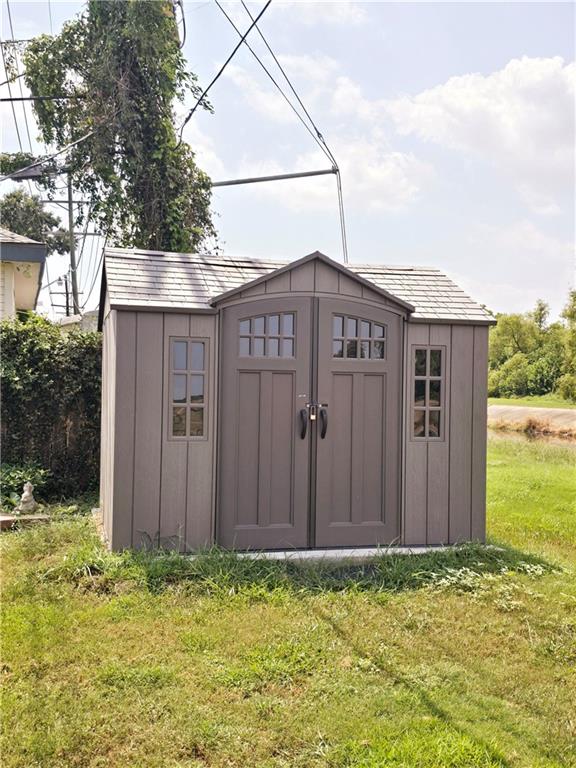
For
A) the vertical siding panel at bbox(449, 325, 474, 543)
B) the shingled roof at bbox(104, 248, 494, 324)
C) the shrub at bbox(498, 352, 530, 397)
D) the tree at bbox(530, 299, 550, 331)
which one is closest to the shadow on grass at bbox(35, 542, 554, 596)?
the vertical siding panel at bbox(449, 325, 474, 543)

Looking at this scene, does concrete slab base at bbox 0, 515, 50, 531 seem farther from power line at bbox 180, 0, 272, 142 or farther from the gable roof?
power line at bbox 180, 0, 272, 142

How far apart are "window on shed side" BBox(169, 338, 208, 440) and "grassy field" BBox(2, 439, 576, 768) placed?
0.92 metres

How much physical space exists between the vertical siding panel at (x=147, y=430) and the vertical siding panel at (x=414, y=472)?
6.22 ft

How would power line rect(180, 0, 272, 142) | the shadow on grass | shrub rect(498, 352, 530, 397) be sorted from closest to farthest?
the shadow on grass, power line rect(180, 0, 272, 142), shrub rect(498, 352, 530, 397)

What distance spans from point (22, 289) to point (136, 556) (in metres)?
8.15

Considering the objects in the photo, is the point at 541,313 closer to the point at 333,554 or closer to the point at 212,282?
the point at 212,282

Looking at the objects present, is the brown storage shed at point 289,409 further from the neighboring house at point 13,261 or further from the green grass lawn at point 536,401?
the green grass lawn at point 536,401

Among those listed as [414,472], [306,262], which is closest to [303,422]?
[414,472]

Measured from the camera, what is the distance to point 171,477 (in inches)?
171

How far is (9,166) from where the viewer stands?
531 inches

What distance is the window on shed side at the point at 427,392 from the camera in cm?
480

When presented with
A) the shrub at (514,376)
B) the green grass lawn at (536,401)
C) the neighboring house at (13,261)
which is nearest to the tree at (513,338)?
the shrub at (514,376)

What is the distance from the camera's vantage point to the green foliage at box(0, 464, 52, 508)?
598 centimetres

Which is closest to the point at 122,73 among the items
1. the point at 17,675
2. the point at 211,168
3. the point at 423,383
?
the point at 211,168
